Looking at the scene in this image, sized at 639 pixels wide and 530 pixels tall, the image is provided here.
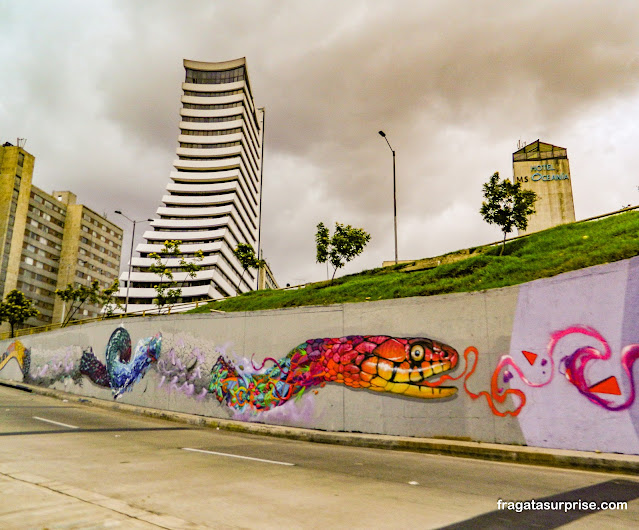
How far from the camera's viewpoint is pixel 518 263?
1844 centimetres

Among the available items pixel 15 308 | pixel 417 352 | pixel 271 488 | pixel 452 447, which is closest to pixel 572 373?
pixel 452 447

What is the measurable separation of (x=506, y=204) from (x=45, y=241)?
114044mm

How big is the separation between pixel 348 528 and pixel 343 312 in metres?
10.4

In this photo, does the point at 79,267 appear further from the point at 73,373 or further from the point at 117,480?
the point at 117,480

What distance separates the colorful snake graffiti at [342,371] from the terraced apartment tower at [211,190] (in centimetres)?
7883

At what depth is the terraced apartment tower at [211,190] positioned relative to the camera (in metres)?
102

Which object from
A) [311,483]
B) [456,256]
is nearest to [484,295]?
[311,483]

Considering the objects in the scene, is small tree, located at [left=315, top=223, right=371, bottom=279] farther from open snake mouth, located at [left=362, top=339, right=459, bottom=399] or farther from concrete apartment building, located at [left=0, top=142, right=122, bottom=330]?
concrete apartment building, located at [left=0, top=142, right=122, bottom=330]

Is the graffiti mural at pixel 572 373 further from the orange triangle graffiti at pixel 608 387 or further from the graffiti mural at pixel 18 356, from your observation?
the graffiti mural at pixel 18 356

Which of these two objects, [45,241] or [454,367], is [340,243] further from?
[45,241]

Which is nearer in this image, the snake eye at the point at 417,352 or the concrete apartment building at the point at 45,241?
the snake eye at the point at 417,352

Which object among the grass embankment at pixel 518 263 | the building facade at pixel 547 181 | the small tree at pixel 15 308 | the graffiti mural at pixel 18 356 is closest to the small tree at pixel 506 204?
the grass embankment at pixel 518 263

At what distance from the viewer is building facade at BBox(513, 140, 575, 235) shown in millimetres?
62312

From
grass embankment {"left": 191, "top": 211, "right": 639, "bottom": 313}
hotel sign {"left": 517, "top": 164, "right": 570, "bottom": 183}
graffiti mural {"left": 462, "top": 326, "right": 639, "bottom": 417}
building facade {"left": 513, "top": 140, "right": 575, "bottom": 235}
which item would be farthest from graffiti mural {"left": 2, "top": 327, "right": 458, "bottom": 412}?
hotel sign {"left": 517, "top": 164, "right": 570, "bottom": 183}
